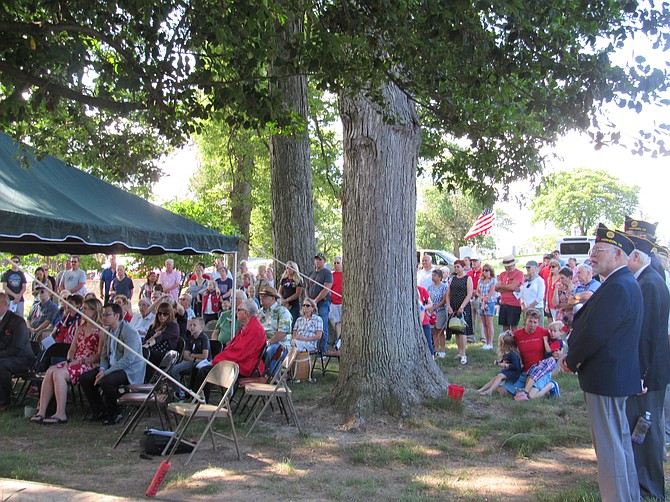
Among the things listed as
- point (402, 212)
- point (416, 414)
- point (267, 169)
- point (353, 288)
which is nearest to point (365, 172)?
point (402, 212)

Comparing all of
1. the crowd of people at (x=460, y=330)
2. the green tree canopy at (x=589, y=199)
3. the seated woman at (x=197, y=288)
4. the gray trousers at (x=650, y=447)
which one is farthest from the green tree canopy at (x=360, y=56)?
the green tree canopy at (x=589, y=199)

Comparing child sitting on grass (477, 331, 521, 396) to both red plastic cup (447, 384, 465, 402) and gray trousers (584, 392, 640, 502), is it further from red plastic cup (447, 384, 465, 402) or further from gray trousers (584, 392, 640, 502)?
gray trousers (584, 392, 640, 502)

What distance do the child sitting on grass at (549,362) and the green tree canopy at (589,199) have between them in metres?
49.5

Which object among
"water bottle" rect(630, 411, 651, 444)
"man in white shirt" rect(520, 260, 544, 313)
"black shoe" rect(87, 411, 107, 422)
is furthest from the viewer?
"man in white shirt" rect(520, 260, 544, 313)

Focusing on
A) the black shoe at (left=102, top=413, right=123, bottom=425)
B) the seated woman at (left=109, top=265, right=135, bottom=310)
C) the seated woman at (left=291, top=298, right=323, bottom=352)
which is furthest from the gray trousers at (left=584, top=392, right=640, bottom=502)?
the seated woman at (left=109, top=265, right=135, bottom=310)

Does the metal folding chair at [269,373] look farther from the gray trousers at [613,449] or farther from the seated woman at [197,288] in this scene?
the seated woman at [197,288]

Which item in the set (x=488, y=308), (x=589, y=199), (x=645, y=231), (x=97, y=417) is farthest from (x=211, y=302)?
(x=589, y=199)

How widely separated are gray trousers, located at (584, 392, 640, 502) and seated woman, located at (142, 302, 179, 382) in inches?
222

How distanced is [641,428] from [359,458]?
2.42 m

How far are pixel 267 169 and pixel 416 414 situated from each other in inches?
738

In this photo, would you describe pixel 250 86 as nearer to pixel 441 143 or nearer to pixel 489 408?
pixel 489 408

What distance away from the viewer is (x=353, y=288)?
7516 mm

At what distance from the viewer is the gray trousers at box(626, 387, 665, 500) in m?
4.71

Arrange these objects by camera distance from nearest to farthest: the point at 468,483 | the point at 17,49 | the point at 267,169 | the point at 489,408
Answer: the point at 468,483 < the point at 17,49 < the point at 489,408 < the point at 267,169
